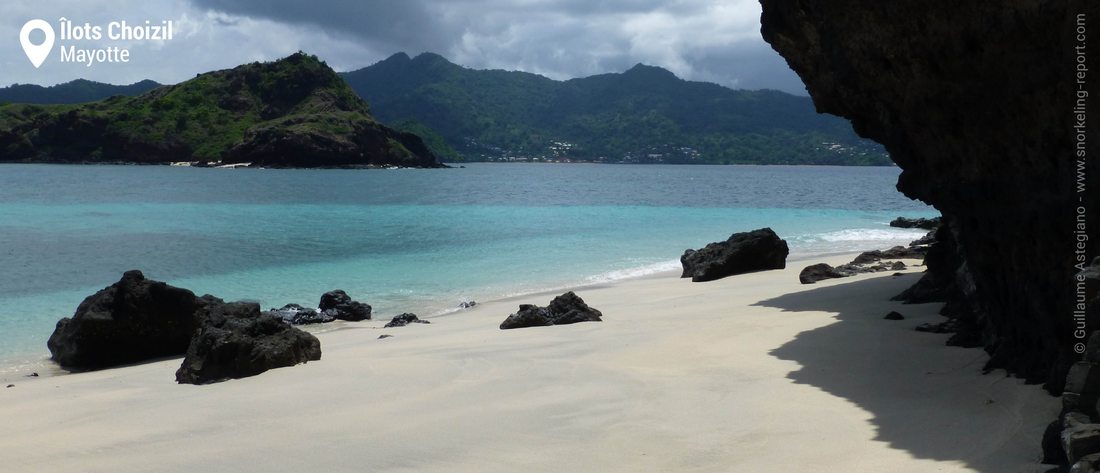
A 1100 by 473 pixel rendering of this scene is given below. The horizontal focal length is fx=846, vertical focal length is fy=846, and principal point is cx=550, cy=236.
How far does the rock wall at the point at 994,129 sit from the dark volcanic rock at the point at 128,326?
29.3ft

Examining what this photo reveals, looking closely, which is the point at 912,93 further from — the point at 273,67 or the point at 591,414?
the point at 273,67

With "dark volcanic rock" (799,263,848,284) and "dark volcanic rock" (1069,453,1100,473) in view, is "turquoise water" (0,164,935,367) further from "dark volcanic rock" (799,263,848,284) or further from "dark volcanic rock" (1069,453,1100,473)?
"dark volcanic rock" (1069,453,1100,473)

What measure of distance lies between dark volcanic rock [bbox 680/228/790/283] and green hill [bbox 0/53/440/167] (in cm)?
12437

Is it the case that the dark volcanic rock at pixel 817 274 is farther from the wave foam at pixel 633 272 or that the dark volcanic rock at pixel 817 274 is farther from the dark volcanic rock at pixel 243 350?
the dark volcanic rock at pixel 243 350

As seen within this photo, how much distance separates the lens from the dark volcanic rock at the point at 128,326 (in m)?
11.0

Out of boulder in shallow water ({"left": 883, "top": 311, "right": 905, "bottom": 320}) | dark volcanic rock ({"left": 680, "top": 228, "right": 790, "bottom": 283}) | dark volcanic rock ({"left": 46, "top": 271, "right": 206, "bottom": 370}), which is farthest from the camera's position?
dark volcanic rock ({"left": 680, "top": 228, "right": 790, "bottom": 283})

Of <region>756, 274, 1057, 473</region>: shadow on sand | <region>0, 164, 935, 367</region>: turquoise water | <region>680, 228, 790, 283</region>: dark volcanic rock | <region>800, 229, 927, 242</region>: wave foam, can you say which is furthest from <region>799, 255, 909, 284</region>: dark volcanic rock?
<region>800, 229, 927, 242</region>: wave foam

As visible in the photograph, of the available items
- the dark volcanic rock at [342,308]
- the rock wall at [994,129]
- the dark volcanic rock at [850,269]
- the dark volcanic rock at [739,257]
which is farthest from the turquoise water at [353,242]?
the rock wall at [994,129]

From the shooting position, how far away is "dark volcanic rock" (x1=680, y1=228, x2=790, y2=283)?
17.8 metres

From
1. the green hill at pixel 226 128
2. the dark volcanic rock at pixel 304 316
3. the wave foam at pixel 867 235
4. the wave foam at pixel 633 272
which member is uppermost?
the green hill at pixel 226 128

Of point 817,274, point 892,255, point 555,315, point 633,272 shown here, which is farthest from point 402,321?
point 892,255

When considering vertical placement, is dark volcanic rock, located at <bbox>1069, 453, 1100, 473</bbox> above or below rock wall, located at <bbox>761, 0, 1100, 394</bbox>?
below

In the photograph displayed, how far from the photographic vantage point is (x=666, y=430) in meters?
5.81

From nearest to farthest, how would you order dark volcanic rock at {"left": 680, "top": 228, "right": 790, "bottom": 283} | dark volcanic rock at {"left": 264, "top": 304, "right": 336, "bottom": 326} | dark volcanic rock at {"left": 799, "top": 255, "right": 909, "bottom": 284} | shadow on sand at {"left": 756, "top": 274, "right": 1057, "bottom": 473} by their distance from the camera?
shadow on sand at {"left": 756, "top": 274, "right": 1057, "bottom": 473} < dark volcanic rock at {"left": 264, "top": 304, "right": 336, "bottom": 326} < dark volcanic rock at {"left": 799, "top": 255, "right": 909, "bottom": 284} < dark volcanic rock at {"left": 680, "top": 228, "right": 790, "bottom": 283}
